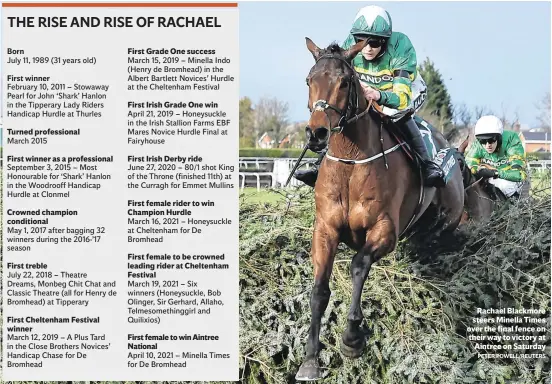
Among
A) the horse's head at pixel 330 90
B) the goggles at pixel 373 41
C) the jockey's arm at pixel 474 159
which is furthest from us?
the jockey's arm at pixel 474 159

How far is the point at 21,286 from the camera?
569cm

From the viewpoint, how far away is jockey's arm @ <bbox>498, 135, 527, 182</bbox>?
7.57 m

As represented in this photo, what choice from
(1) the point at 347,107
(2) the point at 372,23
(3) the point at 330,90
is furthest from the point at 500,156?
(3) the point at 330,90

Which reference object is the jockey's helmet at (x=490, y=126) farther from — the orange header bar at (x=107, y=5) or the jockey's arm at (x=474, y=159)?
the orange header bar at (x=107, y=5)

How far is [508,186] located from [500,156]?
35 cm

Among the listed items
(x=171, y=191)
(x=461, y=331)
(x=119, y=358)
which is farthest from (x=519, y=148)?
(x=119, y=358)

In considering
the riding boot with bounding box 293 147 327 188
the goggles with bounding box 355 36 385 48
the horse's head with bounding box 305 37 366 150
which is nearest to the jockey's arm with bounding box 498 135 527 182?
the goggles with bounding box 355 36 385 48

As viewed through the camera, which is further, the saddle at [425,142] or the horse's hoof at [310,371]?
the saddle at [425,142]

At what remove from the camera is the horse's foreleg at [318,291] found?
5285 millimetres

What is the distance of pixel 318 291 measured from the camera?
5.32 meters

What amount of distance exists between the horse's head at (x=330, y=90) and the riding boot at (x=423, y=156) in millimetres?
917

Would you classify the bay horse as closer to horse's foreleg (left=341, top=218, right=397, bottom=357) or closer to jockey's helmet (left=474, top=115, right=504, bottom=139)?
horse's foreleg (left=341, top=218, right=397, bottom=357)

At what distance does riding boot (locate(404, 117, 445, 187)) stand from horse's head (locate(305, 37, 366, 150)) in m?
0.92

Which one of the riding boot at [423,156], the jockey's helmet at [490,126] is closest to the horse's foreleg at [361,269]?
the riding boot at [423,156]
